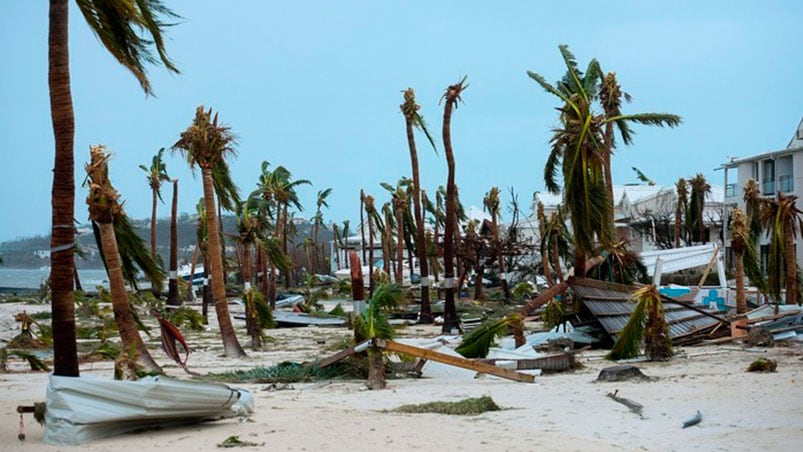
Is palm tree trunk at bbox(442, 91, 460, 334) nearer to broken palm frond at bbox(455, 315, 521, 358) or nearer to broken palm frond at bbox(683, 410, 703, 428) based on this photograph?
broken palm frond at bbox(455, 315, 521, 358)

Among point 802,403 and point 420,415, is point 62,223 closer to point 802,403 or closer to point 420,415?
point 420,415

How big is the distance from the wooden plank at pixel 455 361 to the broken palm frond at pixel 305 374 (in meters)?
0.92

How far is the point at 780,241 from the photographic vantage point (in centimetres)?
2717

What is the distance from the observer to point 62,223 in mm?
11641

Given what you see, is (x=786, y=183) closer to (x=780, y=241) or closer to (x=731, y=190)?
(x=731, y=190)

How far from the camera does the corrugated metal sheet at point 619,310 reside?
21.9 meters

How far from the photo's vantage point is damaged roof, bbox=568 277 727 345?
859 inches

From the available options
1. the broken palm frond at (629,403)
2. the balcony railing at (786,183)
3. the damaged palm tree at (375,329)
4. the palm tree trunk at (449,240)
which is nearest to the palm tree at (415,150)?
the palm tree trunk at (449,240)

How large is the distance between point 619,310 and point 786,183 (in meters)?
34.0

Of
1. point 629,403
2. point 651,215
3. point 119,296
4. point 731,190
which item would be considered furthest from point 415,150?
point 651,215

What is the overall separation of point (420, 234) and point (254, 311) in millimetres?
9175

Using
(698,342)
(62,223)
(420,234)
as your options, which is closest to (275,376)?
(62,223)

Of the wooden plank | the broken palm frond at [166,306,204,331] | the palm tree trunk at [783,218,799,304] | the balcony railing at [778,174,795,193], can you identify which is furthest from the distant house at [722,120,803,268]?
the wooden plank

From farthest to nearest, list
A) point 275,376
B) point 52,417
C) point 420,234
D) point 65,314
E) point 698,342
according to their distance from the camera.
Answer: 1. point 420,234
2. point 698,342
3. point 275,376
4. point 65,314
5. point 52,417
